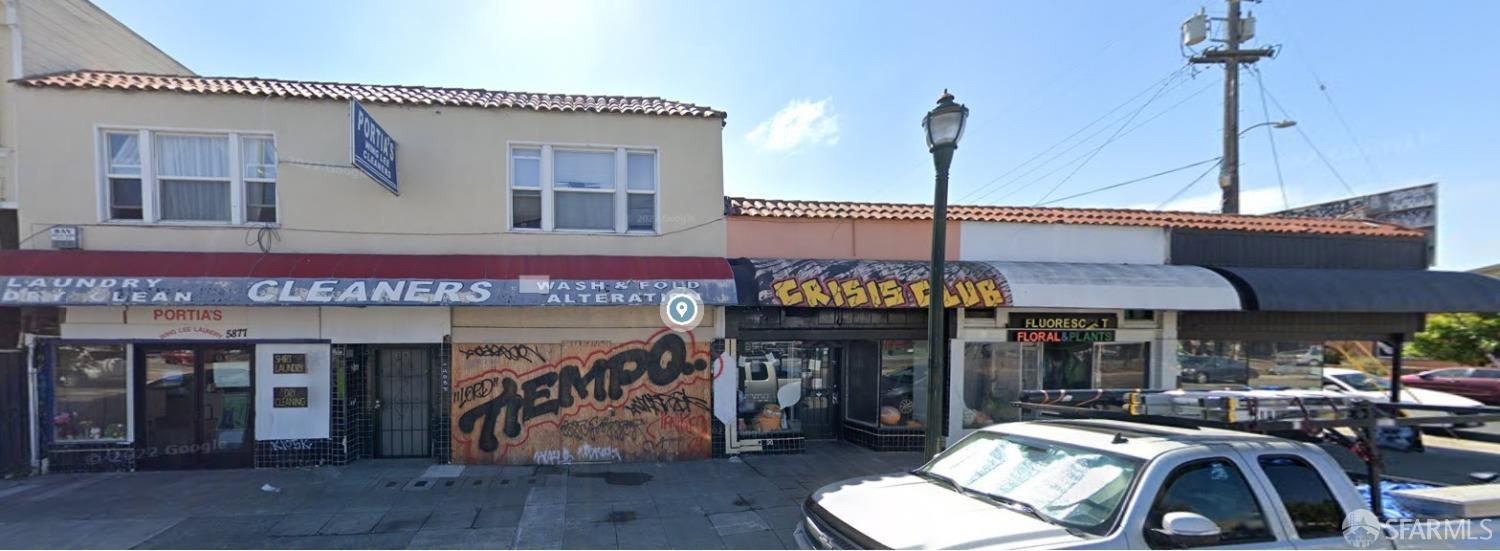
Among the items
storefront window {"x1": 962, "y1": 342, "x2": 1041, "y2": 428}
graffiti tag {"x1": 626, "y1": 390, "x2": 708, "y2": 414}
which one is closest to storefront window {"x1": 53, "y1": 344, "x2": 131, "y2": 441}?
graffiti tag {"x1": 626, "y1": 390, "x2": 708, "y2": 414}

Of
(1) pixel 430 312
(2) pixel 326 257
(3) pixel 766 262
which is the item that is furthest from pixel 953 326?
(2) pixel 326 257

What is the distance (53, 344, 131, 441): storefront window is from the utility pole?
21668 mm

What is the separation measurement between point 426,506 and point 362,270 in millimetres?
3192

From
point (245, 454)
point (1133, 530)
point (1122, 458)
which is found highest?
point (1122, 458)

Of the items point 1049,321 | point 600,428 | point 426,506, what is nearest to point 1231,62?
point 1049,321

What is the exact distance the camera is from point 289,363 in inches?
304

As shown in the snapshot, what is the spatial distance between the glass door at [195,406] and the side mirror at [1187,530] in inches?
416

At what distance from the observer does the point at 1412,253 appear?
31.5 feet

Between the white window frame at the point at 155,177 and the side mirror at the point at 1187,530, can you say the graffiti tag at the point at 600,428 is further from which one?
the side mirror at the point at 1187,530

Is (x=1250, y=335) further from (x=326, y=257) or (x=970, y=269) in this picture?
(x=326, y=257)

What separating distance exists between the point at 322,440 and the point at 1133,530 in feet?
31.8

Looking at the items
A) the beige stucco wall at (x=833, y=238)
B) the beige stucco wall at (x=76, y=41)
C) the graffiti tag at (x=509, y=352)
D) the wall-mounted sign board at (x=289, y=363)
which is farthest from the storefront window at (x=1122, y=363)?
the beige stucco wall at (x=76, y=41)

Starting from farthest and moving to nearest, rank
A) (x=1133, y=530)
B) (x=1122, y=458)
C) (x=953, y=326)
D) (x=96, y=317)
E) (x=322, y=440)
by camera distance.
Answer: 1. (x=953, y=326)
2. (x=322, y=440)
3. (x=96, y=317)
4. (x=1122, y=458)
5. (x=1133, y=530)

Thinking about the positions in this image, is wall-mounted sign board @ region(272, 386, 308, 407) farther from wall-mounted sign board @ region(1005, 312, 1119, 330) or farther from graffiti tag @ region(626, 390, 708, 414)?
wall-mounted sign board @ region(1005, 312, 1119, 330)
